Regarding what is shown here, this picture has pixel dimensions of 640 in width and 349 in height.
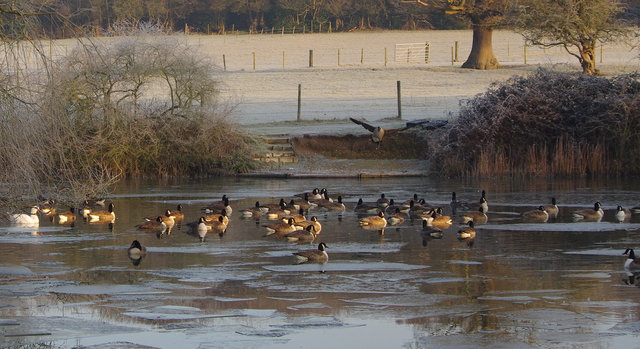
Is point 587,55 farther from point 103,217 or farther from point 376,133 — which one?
point 103,217

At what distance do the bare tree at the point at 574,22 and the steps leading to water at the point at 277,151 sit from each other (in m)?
22.2

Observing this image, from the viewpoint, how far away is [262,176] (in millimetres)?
32375

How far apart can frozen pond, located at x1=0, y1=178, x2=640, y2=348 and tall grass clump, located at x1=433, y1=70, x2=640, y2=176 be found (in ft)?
29.1

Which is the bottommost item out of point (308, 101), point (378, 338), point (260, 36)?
point (378, 338)

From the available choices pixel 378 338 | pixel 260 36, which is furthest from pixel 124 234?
pixel 260 36

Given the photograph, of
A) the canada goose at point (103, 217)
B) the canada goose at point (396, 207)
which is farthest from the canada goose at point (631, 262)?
the canada goose at point (103, 217)

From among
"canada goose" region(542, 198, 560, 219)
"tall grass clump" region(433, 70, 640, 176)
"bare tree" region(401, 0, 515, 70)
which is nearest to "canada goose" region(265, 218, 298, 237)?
"canada goose" region(542, 198, 560, 219)

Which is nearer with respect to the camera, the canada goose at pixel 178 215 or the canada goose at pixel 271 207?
the canada goose at pixel 178 215

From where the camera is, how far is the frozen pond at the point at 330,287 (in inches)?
459

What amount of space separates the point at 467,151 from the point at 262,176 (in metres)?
6.91

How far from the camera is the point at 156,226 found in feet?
67.7

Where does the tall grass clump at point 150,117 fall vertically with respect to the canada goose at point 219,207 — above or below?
above

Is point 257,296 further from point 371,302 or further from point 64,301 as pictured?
point 64,301

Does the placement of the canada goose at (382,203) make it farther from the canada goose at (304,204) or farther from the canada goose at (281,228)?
the canada goose at (281,228)
